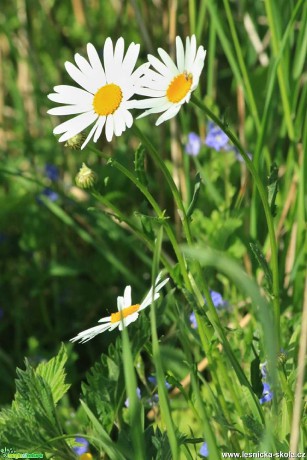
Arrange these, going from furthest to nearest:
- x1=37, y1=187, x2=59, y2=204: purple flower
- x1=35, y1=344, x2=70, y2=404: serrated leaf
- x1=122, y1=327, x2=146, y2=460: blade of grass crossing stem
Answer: x1=37, y1=187, x2=59, y2=204: purple flower < x1=35, y1=344, x2=70, y2=404: serrated leaf < x1=122, y1=327, x2=146, y2=460: blade of grass crossing stem

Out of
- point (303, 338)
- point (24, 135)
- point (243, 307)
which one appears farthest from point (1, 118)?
point (303, 338)

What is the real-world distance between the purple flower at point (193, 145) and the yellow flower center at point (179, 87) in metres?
0.82

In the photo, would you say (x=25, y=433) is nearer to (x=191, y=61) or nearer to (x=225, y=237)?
(x=191, y=61)

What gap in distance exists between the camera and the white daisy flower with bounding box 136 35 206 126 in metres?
0.87

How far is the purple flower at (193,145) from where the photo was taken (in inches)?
68.7

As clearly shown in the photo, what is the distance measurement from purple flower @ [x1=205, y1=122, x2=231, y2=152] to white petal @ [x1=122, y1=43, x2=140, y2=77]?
769 millimetres

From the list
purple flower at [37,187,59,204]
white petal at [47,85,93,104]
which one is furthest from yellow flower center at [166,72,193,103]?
purple flower at [37,187,59,204]

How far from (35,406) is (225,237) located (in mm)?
612

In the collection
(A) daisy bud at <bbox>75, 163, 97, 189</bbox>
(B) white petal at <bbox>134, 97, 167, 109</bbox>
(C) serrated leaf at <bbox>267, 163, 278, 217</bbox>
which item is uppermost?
(B) white petal at <bbox>134, 97, 167, 109</bbox>

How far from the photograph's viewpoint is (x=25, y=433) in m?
0.95

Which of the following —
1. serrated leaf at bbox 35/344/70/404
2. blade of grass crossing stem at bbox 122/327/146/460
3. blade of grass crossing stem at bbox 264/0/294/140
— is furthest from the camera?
blade of grass crossing stem at bbox 264/0/294/140

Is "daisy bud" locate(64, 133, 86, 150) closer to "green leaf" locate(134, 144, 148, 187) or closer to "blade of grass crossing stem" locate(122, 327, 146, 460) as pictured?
"green leaf" locate(134, 144, 148, 187)

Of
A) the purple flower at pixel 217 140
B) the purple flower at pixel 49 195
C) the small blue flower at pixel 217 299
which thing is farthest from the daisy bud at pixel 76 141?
the purple flower at pixel 49 195

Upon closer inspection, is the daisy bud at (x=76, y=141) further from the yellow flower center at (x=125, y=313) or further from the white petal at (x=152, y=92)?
the yellow flower center at (x=125, y=313)
